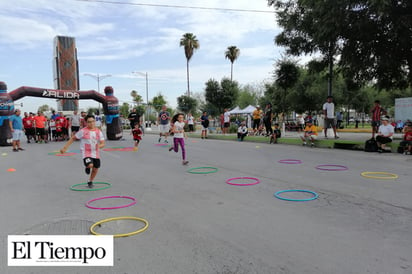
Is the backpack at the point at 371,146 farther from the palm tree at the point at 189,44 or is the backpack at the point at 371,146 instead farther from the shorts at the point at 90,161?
the palm tree at the point at 189,44

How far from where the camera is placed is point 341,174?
27.0ft

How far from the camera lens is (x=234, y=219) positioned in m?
4.81

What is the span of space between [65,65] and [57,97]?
9178 cm

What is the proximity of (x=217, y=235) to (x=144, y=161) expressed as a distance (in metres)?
7.51

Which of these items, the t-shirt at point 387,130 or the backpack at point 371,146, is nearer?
the t-shirt at point 387,130

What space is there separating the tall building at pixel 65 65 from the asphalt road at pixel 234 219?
10344 centimetres

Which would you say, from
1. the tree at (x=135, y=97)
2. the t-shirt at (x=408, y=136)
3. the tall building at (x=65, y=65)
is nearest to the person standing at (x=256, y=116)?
the t-shirt at (x=408, y=136)

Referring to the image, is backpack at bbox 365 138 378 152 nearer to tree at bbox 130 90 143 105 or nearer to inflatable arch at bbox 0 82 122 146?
inflatable arch at bbox 0 82 122 146

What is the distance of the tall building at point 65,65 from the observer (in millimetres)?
102500

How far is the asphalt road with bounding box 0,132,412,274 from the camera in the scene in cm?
341

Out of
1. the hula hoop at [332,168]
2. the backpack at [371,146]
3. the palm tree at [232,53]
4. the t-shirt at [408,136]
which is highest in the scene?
the palm tree at [232,53]

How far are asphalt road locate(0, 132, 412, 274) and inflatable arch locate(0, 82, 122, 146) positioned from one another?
39.6 feet

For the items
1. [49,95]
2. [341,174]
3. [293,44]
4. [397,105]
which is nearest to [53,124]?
[49,95]

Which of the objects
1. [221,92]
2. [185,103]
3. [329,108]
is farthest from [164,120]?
[185,103]
